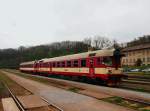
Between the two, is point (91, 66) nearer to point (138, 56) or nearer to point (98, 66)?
point (98, 66)

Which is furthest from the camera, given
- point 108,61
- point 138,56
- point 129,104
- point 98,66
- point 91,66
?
point 138,56

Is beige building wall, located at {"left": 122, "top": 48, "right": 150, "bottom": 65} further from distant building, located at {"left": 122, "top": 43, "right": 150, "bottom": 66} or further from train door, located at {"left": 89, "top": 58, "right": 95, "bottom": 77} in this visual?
train door, located at {"left": 89, "top": 58, "right": 95, "bottom": 77}

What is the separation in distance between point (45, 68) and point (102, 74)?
2421 cm

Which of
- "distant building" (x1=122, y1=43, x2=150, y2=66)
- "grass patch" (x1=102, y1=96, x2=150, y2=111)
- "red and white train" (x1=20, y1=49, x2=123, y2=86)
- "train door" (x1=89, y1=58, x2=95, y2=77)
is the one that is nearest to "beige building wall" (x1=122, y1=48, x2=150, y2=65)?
"distant building" (x1=122, y1=43, x2=150, y2=66)

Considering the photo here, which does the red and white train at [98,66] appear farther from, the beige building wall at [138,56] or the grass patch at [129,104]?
the beige building wall at [138,56]

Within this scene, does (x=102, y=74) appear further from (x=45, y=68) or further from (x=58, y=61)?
(x=45, y=68)

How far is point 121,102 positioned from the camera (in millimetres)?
13117

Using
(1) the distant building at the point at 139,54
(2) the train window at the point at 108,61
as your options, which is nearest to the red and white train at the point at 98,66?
(2) the train window at the point at 108,61

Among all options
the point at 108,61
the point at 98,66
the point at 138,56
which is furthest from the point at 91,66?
the point at 138,56

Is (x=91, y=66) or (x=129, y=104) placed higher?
(x=91, y=66)

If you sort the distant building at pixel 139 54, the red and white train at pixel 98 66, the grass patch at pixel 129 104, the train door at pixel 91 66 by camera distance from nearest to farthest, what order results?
the grass patch at pixel 129 104 → the red and white train at pixel 98 66 → the train door at pixel 91 66 → the distant building at pixel 139 54

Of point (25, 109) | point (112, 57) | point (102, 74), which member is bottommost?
point (25, 109)

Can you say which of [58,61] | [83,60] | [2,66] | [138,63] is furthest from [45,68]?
[2,66]

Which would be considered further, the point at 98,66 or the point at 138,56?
the point at 138,56
